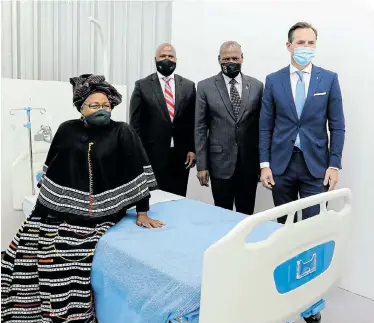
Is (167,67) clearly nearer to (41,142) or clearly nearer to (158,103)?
(158,103)

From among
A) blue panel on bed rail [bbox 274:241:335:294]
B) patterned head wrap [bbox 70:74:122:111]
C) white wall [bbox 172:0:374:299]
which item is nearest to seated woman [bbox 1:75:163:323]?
patterned head wrap [bbox 70:74:122:111]

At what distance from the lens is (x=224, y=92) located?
3004 mm

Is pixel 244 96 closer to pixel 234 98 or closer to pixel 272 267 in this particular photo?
pixel 234 98

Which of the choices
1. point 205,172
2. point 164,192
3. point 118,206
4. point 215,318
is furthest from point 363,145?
point 215,318

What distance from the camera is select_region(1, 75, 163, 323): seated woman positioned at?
2.06 meters

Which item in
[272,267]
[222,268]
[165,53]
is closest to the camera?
[222,268]

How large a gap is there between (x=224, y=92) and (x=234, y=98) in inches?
3.1

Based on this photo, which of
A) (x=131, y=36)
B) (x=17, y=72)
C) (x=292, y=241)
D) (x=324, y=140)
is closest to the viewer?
(x=292, y=241)

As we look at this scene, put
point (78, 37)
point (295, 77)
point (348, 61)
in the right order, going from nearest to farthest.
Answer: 1. point (295, 77)
2. point (348, 61)
3. point (78, 37)

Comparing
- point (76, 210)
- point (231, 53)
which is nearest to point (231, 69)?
point (231, 53)

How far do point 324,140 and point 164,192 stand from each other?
1138 mm

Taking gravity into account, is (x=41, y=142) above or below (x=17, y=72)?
below

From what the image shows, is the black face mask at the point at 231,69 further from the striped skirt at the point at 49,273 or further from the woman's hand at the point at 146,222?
the striped skirt at the point at 49,273

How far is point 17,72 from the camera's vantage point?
3656mm
